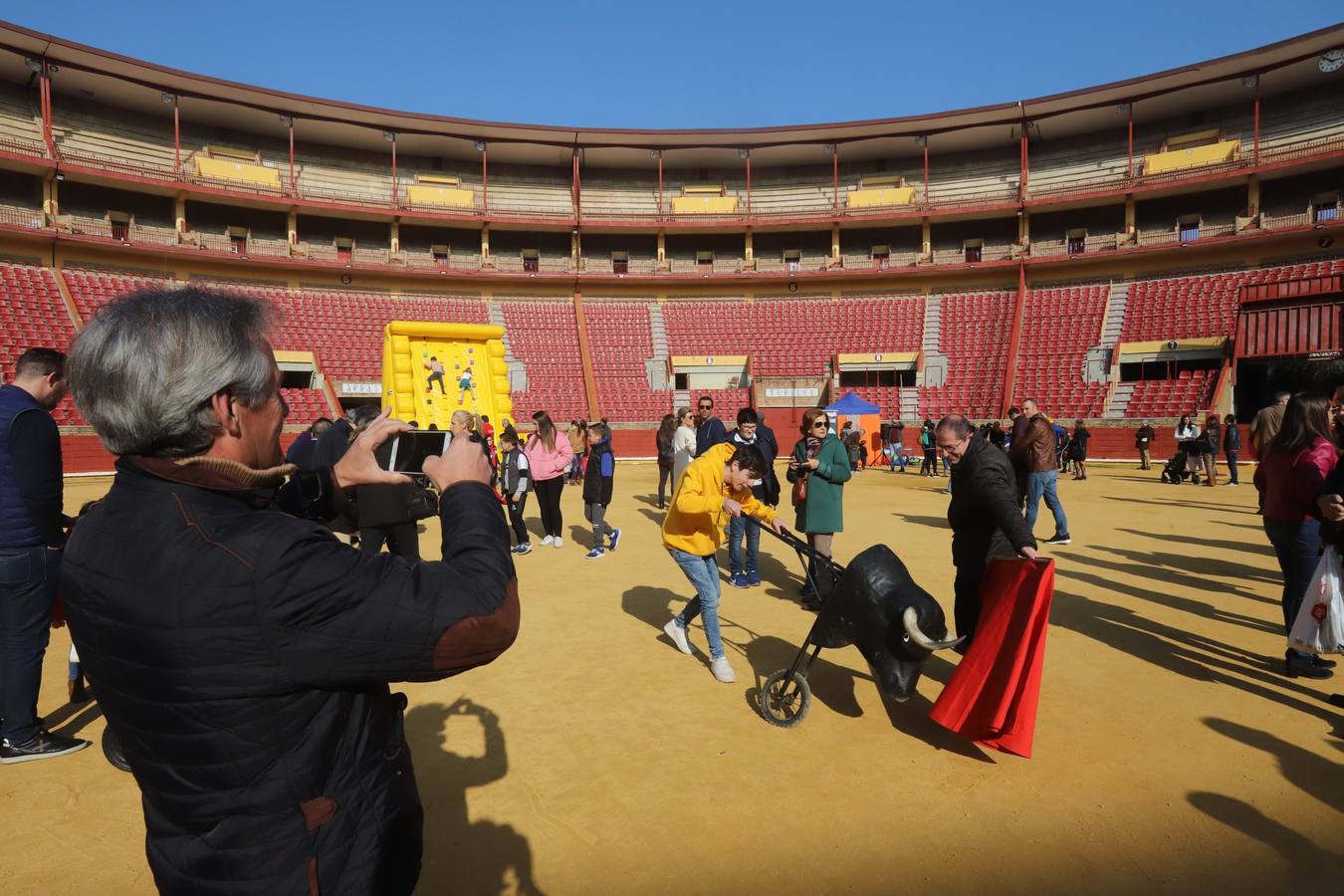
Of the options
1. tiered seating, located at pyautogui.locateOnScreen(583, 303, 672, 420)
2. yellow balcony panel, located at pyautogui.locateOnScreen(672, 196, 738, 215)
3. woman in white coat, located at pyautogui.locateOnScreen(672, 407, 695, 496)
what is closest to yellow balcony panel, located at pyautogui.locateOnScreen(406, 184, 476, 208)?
tiered seating, located at pyautogui.locateOnScreen(583, 303, 672, 420)

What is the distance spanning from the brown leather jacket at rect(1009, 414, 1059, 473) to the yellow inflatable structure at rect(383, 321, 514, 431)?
9954 mm

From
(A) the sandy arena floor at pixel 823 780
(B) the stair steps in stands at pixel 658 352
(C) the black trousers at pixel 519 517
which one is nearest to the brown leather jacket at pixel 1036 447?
(A) the sandy arena floor at pixel 823 780

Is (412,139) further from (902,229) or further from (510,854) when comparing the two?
(510,854)

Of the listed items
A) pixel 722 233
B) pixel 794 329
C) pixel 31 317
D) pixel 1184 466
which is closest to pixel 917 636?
pixel 1184 466

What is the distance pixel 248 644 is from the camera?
1160mm

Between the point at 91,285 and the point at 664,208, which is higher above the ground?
the point at 664,208

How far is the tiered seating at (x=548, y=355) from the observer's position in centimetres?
2633

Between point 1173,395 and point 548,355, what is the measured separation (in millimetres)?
22551

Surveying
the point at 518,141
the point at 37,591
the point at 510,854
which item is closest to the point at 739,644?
the point at 510,854

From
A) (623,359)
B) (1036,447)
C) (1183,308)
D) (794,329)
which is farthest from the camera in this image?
(794,329)

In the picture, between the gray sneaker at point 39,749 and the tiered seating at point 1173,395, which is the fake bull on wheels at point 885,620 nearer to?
the gray sneaker at point 39,749

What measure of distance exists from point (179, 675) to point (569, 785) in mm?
2744

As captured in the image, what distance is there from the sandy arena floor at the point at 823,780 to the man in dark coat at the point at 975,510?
794mm

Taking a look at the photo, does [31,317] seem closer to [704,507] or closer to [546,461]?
[546,461]
